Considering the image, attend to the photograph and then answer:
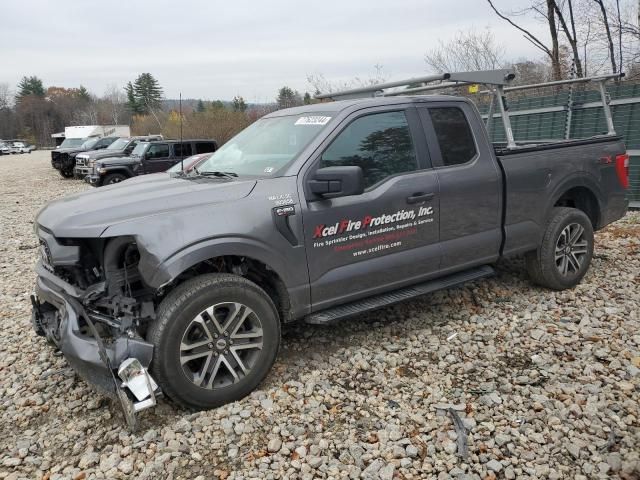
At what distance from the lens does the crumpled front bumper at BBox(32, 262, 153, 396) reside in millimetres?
2855

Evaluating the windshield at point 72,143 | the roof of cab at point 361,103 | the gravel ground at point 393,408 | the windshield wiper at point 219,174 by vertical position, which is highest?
the windshield at point 72,143

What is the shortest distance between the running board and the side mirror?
0.84m

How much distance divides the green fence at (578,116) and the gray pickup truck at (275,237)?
3594mm

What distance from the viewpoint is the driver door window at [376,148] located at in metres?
3.65

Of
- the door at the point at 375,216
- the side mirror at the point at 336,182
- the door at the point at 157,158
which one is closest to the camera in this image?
the side mirror at the point at 336,182

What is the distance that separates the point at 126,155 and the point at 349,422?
15436 millimetres

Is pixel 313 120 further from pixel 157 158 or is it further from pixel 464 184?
pixel 157 158

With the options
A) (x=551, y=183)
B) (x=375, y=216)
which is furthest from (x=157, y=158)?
(x=375, y=216)

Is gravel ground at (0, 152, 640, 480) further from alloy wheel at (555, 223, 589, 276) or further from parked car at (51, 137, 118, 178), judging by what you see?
parked car at (51, 137, 118, 178)

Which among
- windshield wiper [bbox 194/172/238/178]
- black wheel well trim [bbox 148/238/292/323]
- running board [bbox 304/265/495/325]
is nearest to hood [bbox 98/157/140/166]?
windshield wiper [bbox 194/172/238/178]

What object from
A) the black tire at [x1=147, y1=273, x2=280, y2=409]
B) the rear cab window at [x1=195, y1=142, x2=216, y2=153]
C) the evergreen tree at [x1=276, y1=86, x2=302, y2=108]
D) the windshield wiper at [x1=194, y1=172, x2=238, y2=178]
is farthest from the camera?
the evergreen tree at [x1=276, y1=86, x2=302, y2=108]

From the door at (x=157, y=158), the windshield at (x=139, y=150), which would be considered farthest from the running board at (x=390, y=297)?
the windshield at (x=139, y=150)

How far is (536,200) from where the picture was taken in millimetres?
4609

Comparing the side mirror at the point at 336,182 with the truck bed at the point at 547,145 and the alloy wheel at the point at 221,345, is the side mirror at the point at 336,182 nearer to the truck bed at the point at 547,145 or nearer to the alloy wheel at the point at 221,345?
the alloy wheel at the point at 221,345
